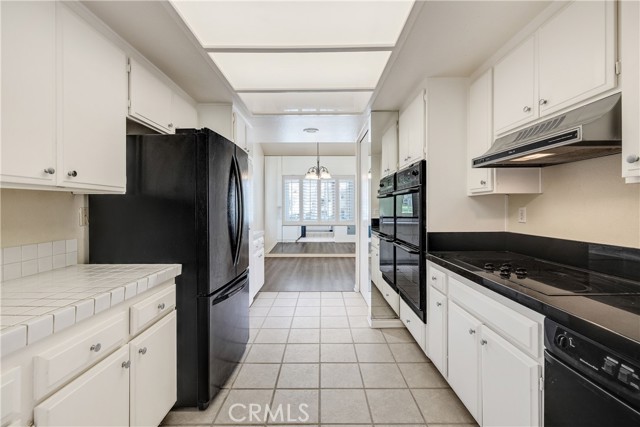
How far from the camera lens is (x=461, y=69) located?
7.03 feet

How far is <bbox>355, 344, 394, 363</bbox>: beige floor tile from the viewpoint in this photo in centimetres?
237

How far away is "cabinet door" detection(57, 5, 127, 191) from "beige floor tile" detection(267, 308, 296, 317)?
228 cm

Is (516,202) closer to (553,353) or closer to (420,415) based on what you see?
(553,353)

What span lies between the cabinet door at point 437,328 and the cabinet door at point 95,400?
183 cm

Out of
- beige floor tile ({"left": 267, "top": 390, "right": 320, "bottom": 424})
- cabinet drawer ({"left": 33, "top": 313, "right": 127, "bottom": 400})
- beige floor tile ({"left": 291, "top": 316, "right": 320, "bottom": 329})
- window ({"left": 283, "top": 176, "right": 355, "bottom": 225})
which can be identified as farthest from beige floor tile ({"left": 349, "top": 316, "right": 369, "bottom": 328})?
window ({"left": 283, "top": 176, "right": 355, "bottom": 225})

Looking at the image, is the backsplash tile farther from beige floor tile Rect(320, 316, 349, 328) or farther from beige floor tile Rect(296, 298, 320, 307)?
beige floor tile Rect(296, 298, 320, 307)

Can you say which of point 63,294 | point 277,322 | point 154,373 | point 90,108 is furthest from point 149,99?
point 277,322

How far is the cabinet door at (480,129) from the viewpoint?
1.98 m

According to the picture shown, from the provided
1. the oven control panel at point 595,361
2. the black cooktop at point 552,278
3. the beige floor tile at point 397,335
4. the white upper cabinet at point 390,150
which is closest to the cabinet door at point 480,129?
the black cooktop at point 552,278

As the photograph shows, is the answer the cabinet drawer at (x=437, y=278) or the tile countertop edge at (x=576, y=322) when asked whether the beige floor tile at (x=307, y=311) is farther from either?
the tile countertop edge at (x=576, y=322)

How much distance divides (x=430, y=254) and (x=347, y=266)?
13.9 feet

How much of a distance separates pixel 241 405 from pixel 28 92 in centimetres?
199

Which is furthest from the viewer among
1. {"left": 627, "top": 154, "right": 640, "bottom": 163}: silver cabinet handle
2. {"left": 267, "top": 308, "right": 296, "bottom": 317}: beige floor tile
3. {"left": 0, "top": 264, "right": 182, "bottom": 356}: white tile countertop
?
{"left": 267, "top": 308, "right": 296, "bottom": 317}: beige floor tile

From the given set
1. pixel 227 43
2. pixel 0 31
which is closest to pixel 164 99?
pixel 227 43
